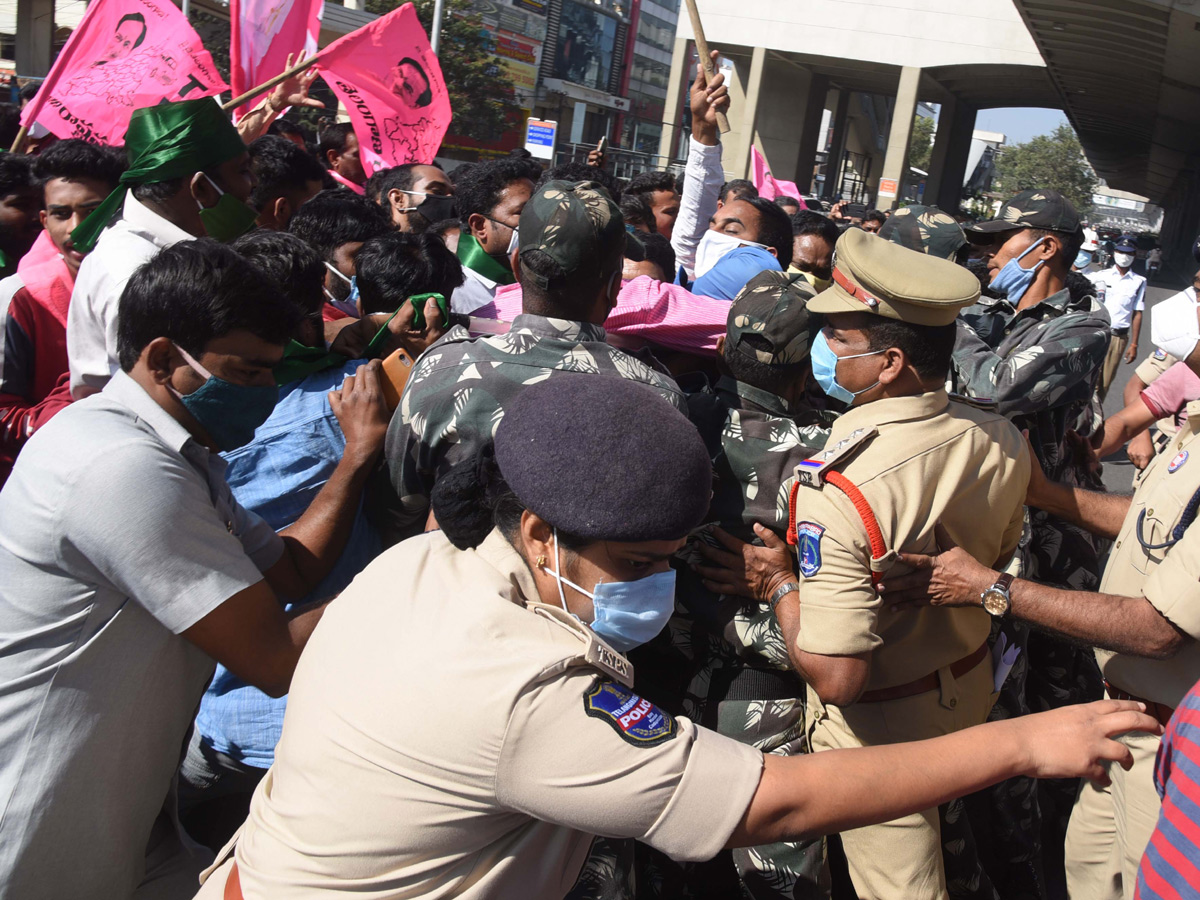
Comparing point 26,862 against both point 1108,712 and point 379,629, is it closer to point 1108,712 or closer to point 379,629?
point 379,629

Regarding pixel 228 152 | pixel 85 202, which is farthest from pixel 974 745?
pixel 85 202

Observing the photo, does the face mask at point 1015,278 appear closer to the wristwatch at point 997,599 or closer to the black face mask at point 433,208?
the wristwatch at point 997,599

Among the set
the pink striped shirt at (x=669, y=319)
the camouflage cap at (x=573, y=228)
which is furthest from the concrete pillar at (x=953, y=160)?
the camouflage cap at (x=573, y=228)

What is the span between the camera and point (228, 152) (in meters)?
3.58

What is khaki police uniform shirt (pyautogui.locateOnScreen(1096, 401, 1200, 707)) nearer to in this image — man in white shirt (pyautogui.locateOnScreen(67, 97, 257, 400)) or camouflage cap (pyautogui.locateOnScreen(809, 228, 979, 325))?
camouflage cap (pyautogui.locateOnScreen(809, 228, 979, 325))

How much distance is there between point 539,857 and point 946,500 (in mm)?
1231

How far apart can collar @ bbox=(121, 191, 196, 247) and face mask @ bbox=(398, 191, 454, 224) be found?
166 centimetres

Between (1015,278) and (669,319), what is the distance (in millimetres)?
1622

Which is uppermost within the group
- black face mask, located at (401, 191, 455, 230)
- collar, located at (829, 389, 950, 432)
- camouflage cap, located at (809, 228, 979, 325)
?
camouflage cap, located at (809, 228, 979, 325)

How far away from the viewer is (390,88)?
6.13m

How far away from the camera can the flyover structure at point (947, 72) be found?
980 inches

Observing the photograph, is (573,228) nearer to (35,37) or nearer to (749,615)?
(749,615)

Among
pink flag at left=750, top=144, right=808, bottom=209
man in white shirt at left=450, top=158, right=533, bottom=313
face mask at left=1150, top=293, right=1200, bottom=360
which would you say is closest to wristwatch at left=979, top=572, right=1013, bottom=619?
face mask at left=1150, top=293, right=1200, bottom=360

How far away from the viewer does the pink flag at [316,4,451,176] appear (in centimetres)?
604
